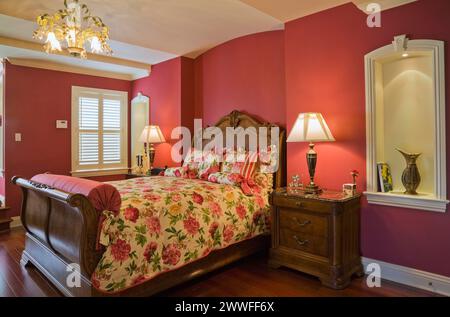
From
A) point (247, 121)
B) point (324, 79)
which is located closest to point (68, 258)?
point (247, 121)

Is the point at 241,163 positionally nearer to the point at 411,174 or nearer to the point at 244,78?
the point at 244,78

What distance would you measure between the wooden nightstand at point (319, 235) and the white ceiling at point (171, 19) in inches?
68.7

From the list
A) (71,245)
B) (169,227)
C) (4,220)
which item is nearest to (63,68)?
(4,220)

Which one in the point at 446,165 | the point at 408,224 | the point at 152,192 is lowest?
the point at 408,224

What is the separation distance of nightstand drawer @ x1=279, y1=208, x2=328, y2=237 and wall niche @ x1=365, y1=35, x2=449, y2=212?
54 cm

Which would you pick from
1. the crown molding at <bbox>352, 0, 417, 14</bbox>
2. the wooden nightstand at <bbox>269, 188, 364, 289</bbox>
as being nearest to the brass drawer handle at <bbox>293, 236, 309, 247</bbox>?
the wooden nightstand at <bbox>269, 188, 364, 289</bbox>

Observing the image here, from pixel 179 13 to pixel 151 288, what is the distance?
8.70 feet

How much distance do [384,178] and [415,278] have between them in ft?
2.82

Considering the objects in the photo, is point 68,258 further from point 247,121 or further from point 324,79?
point 324,79

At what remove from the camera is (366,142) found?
272 cm

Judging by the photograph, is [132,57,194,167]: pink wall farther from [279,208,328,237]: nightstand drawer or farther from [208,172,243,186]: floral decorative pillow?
[279,208,328,237]: nightstand drawer

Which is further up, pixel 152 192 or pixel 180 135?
pixel 180 135

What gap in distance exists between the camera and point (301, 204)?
2.69 metres

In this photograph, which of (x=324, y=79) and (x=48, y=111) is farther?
(x=48, y=111)
